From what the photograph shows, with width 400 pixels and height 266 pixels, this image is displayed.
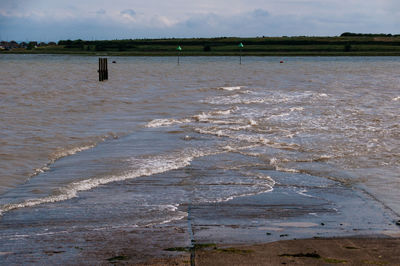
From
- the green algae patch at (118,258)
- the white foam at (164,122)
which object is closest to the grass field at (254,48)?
the white foam at (164,122)

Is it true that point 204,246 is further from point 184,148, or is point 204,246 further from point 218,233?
point 184,148

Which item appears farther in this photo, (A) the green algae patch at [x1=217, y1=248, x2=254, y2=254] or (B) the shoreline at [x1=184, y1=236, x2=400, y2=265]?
(A) the green algae patch at [x1=217, y1=248, x2=254, y2=254]

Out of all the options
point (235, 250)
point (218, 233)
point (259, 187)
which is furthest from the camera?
point (259, 187)

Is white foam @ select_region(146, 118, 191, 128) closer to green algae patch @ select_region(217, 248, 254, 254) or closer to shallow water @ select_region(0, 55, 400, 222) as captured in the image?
shallow water @ select_region(0, 55, 400, 222)

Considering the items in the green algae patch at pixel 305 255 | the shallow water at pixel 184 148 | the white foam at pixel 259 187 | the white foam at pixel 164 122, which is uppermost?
the green algae patch at pixel 305 255

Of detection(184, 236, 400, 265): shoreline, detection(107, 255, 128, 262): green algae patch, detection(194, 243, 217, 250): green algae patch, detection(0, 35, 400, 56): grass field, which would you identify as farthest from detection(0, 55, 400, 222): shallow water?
detection(0, 35, 400, 56): grass field

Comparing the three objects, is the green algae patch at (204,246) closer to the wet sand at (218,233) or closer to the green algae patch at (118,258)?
the wet sand at (218,233)

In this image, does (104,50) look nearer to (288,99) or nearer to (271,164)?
(288,99)

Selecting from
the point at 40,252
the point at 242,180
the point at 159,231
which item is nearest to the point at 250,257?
the point at 159,231

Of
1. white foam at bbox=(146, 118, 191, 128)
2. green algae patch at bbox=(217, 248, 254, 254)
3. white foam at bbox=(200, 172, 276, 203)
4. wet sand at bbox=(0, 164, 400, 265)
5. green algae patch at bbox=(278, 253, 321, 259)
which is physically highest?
green algae patch at bbox=(278, 253, 321, 259)

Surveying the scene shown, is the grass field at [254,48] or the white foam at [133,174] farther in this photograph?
the grass field at [254,48]

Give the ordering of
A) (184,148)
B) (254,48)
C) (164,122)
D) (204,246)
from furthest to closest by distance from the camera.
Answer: (254,48), (164,122), (184,148), (204,246)

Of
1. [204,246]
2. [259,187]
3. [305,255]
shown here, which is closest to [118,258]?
[204,246]

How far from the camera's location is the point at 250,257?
5.66m
